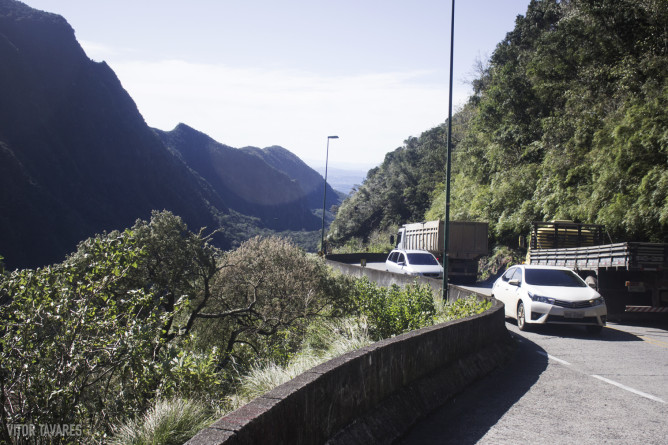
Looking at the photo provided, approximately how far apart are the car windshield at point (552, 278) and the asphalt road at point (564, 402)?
236 cm

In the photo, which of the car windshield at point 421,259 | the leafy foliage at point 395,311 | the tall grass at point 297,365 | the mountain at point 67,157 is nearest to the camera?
the tall grass at point 297,365

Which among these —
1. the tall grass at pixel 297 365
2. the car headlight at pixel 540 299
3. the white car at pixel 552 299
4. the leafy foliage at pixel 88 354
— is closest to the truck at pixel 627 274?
the white car at pixel 552 299

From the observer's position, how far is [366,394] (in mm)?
5551

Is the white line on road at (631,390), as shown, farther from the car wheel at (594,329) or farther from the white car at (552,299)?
the car wheel at (594,329)

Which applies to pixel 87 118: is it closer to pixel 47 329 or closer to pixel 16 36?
pixel 16 36

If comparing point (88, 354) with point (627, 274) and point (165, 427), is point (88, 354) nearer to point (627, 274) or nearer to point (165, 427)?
point (165, 427)

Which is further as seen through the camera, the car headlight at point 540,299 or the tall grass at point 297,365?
the car headlight at point 540,299

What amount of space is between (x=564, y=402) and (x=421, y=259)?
18.8m

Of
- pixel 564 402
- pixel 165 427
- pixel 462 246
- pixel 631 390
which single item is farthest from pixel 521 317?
pixel 462 246

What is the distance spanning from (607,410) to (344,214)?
76670mm

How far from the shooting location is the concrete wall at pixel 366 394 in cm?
389

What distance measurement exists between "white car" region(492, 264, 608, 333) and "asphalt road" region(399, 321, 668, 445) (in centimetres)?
116

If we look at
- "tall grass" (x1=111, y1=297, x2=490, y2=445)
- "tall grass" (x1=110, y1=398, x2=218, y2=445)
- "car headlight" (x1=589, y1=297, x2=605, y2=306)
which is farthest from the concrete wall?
"car headlight" (x1=589, y1=297, x2=605, y2=306)

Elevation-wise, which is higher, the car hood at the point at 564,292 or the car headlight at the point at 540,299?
the car hood at the point at 564,292
